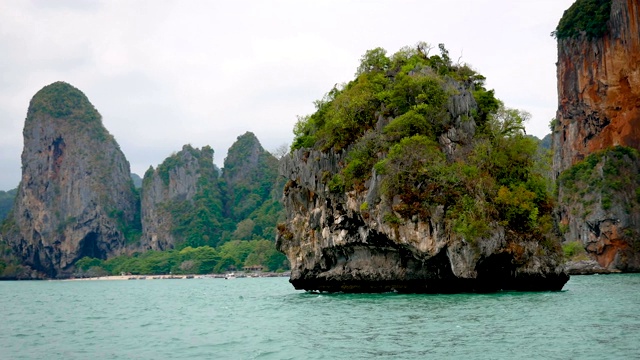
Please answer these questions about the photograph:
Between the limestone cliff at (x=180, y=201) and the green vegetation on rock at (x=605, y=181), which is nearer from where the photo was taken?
the green vegetation on rock at (x=605, y=181)

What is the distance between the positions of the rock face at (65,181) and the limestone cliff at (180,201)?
29.2 ft

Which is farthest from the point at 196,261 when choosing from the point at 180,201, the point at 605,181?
the point at 605,181

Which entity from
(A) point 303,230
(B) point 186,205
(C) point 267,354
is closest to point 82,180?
(B) point 186,205

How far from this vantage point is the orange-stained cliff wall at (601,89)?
7875 centimetres

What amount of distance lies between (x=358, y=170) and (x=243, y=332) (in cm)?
1634

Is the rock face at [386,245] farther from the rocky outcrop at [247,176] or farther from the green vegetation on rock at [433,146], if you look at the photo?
the rocky outcrop at [247,176]

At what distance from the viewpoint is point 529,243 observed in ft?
111

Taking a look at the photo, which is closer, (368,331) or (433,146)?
(368,331)

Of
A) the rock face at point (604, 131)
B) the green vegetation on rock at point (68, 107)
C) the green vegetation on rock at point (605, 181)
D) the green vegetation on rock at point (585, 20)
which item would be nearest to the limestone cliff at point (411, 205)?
the rock face at point (604, 131)

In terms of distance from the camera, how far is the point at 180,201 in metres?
164

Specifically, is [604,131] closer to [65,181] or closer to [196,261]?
[196,261]

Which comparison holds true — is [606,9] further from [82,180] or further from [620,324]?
[82,180]

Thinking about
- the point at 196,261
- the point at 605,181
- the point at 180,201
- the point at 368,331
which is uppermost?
the point at 180,201

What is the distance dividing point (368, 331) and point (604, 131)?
70508mm
